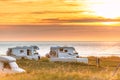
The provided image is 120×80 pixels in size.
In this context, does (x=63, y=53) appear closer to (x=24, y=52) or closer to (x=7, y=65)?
(x=24, y=52)

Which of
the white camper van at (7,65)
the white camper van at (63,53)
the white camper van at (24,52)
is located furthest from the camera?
the white camper van at (24,52)

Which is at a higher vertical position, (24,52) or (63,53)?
(24,52)

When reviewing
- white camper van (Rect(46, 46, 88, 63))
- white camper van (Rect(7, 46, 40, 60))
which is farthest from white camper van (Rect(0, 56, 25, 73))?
white camper van (Rect(7, 46, 40, 60))

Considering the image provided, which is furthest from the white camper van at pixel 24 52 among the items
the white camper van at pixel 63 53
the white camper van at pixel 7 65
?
the white camper van at pixel 7 65

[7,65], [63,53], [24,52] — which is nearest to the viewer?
[7,65]

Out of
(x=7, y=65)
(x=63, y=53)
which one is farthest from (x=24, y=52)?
(x=7, y=65)

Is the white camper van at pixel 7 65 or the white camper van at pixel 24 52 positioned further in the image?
the white camper van at pixel 24 52

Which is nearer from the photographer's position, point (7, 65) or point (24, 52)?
point (7, 65)

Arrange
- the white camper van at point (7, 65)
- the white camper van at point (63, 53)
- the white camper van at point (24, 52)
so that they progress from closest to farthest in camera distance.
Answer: the white camper van at point (7, 65)
the white camper van at point (63, 53)
the white camper van at point (24, 52)

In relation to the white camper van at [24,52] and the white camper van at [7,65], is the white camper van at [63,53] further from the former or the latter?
the white camper van at [7,65]

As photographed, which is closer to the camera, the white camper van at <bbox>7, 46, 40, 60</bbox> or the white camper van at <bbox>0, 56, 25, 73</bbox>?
the white camper van at <bbox>0, 56, 25, 73</bbox>

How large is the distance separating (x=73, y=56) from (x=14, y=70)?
26480 millimetres

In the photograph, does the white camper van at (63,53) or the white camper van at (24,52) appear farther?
the white camper van at (24,52)

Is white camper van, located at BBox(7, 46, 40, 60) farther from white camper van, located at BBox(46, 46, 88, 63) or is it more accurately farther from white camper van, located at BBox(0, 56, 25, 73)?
white camper van, located at BBox(0, 56, 25, 73)
